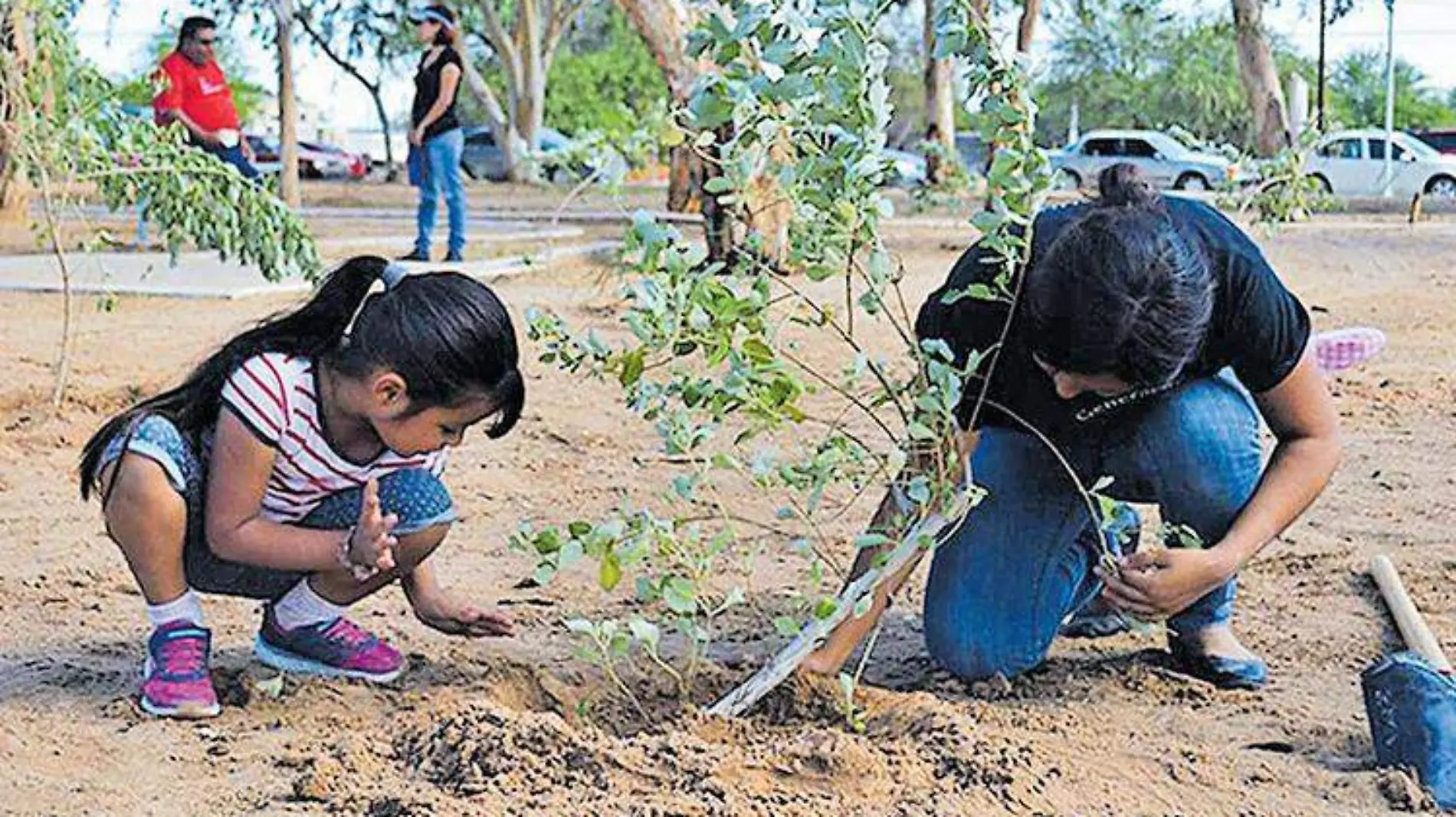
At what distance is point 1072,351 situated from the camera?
2.83 metres

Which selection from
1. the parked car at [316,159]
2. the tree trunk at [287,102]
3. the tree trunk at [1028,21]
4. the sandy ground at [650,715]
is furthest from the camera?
the parked car at [316,159]

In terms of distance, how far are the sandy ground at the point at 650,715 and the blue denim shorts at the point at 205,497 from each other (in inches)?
6.8

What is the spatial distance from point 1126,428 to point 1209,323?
37 cm

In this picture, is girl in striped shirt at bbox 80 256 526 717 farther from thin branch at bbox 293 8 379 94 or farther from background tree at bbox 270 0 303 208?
thin branch at bbox 293 8 379 94

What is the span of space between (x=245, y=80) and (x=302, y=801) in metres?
69.5

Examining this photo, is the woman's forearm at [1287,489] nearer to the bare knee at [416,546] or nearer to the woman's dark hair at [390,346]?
the woman's dark hair at [390,346]

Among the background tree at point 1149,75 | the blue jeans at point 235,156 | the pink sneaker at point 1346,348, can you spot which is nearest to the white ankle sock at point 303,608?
the pink sneaker at point 1346,348

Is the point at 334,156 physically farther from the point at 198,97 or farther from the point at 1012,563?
the point at 1012,563

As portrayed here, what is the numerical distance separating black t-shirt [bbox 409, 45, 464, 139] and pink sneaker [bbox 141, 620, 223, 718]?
28.4ft

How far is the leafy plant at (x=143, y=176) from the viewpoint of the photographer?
228 inches

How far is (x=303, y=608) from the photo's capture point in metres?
3.42

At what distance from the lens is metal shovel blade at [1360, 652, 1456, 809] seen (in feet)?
9.33

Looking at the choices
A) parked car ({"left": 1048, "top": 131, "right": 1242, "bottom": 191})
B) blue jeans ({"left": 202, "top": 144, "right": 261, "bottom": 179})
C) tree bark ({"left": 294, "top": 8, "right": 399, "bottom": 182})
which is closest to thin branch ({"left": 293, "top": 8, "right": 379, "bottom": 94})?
tree bark ({"left": 294, "top": 8, "right": 399, "bottom": 182})

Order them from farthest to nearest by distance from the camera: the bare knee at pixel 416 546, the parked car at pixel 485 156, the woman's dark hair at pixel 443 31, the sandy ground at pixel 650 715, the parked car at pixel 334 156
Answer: the parked car at pixel 334 156 → the parked car at pixel 485 156 → the woman's dark hair at pixel 443 31 → the bare knee at pixel 416 546 → the sandy ground at pixel 650 715
